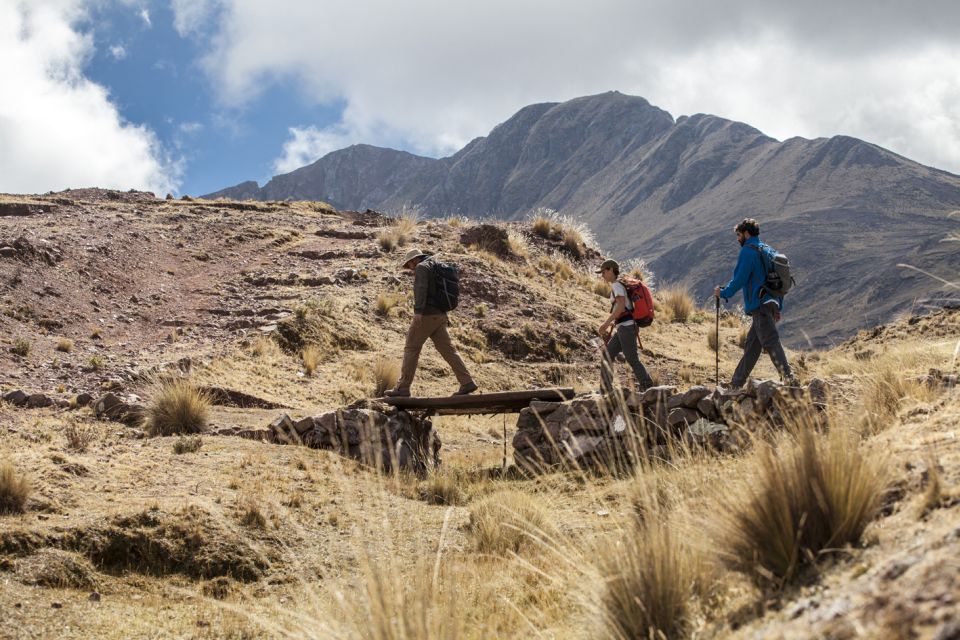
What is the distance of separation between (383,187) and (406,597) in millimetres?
172679

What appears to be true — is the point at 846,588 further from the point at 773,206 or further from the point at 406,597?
the point at 773,206

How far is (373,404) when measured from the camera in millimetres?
10234

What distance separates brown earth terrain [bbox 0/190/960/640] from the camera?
345cm

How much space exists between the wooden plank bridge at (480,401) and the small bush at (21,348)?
20.0 ft

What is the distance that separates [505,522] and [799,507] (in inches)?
146

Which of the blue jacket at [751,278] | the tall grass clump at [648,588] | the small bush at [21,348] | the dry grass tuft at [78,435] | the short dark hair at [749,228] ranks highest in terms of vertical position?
the short dark hair at [749,228]

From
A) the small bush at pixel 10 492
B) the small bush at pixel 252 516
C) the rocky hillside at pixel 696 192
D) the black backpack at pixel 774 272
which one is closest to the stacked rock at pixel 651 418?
the black backpack at pixel 774 272

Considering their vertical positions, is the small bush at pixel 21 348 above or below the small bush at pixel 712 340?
above

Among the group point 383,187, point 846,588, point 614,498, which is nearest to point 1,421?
point 614,498

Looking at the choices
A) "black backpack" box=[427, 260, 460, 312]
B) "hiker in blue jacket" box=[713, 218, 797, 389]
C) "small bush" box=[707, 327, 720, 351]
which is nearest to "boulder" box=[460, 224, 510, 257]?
"small bush" box=[707, 327, 720, 351]

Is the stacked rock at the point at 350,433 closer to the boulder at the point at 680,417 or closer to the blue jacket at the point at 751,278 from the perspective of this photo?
the boulder at the point at 680,417

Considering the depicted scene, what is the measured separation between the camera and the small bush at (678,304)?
23.5 m

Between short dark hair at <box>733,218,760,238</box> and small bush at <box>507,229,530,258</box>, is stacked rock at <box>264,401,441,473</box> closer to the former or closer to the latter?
short dark hair at <box>733,218,760,238</box>

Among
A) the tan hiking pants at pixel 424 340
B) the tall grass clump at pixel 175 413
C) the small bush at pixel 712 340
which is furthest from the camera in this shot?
the small bush at pixel 712 340
